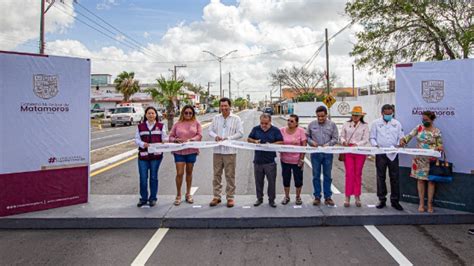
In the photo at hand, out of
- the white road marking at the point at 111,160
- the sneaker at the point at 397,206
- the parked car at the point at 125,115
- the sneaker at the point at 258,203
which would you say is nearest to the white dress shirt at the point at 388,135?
the sneaker at the point at 397,206

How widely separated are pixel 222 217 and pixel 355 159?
2511mm

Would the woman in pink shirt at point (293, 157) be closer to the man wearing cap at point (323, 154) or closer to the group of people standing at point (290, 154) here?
the group of people standing at point (290, 154)

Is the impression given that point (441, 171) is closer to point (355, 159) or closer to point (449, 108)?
point (449, 108)

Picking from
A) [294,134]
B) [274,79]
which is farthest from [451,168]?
[274,79]

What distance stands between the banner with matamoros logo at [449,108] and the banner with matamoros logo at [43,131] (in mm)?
5720

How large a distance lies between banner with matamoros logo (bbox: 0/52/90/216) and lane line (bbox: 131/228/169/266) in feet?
6.56

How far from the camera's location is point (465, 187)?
6078mm

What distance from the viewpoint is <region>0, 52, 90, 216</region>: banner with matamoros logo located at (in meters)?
5.81

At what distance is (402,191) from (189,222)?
153 inches

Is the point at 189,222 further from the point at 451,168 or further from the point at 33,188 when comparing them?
the point at 451,168

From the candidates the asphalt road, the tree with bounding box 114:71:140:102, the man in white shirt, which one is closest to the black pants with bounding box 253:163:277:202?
the man in white shirt

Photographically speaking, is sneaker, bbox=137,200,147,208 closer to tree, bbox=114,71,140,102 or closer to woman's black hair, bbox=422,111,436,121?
woman's black hair, bbox=422,111,436,121

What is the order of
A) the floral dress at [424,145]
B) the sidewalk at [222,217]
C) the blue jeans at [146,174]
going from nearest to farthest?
1. the sidewalk at [222,217]
2. the floral dress at [424,145]
3. the blue jeans at [146,174]

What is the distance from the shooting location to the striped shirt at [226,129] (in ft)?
21.0
